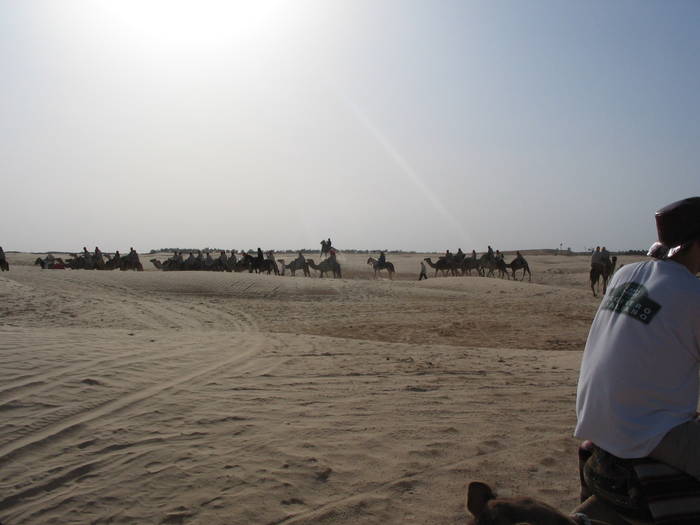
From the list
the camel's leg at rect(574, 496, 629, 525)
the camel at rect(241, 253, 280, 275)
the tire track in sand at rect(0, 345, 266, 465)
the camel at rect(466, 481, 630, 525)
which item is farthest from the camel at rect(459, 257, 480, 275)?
the camel at rect(466, 481, 630, 525)

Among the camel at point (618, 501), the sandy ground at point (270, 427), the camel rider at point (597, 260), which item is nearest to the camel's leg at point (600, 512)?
the camel at point (618, 501)

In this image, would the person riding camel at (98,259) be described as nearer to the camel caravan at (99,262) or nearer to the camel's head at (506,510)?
the camel caravan at (99,262)

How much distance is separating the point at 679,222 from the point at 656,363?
69cm

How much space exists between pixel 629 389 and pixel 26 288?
20.1 meters

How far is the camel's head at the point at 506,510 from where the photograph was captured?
204cm

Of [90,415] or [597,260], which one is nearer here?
[90,415]

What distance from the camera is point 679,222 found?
2338 millimetres

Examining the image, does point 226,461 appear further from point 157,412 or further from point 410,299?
point 410,299

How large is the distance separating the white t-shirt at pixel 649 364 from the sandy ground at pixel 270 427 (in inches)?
68.9

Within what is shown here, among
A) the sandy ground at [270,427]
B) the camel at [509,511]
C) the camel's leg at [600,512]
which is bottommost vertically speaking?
the sandy ground at [270,427]

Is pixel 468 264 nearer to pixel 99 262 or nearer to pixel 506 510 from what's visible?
pixel 99 262

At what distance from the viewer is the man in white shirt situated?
84.6 inches

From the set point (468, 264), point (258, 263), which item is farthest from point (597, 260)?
point (258, 263)

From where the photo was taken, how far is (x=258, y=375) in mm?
7180
